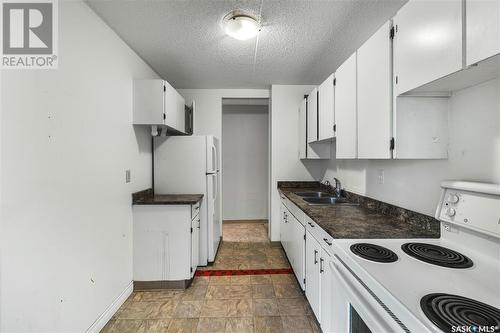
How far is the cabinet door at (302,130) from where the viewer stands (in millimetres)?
3102

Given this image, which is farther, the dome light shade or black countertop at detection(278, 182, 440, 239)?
the dome light shade

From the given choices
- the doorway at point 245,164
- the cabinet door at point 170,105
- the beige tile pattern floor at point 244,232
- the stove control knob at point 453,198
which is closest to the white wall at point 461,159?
the stove control knob at point 453,198

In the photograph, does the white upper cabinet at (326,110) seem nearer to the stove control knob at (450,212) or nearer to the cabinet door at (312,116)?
the cabinet door at (312,116)

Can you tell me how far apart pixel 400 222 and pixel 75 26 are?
2679mm

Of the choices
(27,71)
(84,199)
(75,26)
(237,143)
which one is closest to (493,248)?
(84,199)

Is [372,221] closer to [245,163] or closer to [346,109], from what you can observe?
[346,109]

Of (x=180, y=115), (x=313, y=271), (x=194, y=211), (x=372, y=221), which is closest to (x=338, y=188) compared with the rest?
(x=372, y=221)

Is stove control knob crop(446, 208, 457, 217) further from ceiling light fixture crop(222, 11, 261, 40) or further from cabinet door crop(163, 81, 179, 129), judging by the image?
A: cabinet door crop(163, 81, 179, 129)

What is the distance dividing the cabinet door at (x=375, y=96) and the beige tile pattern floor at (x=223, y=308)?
1472mm

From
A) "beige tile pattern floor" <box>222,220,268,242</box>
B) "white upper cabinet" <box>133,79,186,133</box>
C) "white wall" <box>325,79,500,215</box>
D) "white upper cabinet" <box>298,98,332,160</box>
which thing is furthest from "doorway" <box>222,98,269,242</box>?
"white wall" <box>325,79,500,215</box>

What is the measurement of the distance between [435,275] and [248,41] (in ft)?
7.16

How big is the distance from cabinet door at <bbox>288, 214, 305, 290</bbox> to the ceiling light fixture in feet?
5.78

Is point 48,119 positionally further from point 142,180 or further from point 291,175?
point 291,175

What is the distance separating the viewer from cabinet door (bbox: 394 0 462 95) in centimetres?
93
